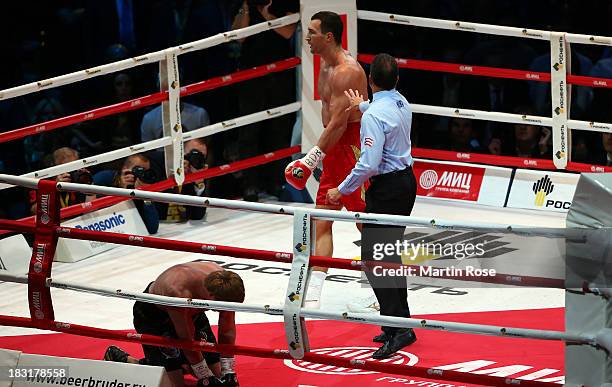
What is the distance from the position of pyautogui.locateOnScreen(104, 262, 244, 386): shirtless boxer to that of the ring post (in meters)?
0.29

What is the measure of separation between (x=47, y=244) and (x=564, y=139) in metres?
4.27

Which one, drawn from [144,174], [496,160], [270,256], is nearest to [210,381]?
[270,256]

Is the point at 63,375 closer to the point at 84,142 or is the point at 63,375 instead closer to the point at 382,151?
the point at 382,151

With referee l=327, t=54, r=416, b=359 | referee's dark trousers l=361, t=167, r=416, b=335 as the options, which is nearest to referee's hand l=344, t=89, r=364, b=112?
referee l=327, t=54, r=416, b=359

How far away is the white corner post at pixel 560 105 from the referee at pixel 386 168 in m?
2.63

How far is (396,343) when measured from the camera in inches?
250

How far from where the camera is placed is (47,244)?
5953mm

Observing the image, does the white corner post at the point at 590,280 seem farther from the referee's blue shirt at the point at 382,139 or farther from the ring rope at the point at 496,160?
the ring rope at the point at 496,160

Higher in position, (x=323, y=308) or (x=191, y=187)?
(x=191, y=187)

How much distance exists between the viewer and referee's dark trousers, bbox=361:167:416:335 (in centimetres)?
591

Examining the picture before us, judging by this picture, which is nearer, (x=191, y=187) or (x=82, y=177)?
(x=82, y=177)

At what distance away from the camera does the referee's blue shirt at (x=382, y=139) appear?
20.7ft

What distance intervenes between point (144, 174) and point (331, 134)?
2032 millimetres

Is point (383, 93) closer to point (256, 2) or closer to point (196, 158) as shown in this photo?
point (196, 158)
